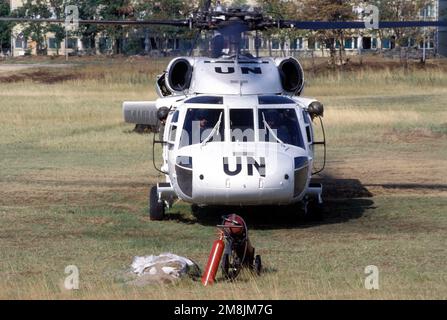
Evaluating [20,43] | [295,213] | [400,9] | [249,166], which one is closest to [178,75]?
[295,213]

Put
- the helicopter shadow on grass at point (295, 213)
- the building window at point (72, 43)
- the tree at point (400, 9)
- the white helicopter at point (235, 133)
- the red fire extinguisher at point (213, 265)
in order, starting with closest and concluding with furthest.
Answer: the red fire extinguisher at point (213, 265) → the white helicopter at point (235, 133) → the helicopter shadow on grass at point (295, 213) → the tree at point (400, 9) → the building window at point (72, 43)

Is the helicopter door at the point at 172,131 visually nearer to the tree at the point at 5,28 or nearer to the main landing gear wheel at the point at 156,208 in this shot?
the main landing gear wheel at the point at 156,208

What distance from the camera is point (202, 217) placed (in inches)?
628

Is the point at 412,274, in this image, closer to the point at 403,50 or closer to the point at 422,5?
the point at 422,5

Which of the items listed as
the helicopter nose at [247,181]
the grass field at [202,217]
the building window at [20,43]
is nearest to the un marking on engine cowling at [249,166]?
the helicopter nose at [247,181]

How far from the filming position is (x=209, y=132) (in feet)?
48.8

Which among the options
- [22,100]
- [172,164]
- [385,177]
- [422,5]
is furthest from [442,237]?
[422,5]

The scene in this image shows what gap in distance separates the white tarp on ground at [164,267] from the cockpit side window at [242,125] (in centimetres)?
383

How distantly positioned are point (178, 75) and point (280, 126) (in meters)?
2.47

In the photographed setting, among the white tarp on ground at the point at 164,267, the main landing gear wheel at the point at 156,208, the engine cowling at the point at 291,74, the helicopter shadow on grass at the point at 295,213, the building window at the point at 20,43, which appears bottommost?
the building window at the point at 20,43

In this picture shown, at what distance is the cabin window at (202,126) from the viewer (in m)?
14.8

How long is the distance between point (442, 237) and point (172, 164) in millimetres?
3712

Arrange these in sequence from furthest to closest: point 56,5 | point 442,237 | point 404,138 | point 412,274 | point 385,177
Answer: point 56,5 < point 404,138 < point 385,177 < point 442,237 < point 412,274

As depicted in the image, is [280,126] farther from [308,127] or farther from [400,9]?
[400,9]
